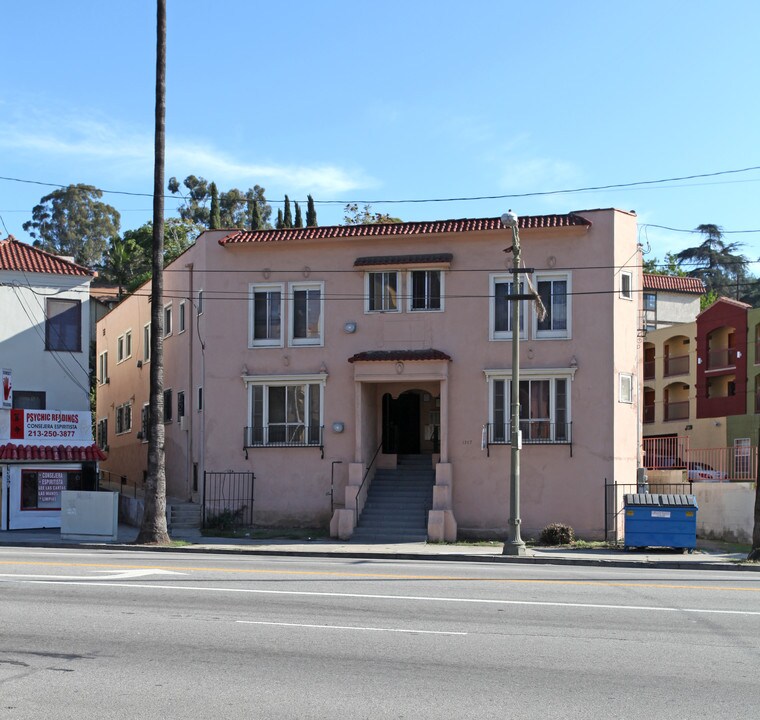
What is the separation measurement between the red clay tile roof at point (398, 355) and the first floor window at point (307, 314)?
169cm

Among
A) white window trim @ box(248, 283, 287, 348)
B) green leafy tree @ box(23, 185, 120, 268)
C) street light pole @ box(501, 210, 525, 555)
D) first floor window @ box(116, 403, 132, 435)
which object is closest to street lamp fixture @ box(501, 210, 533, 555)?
street light pole @ box(501, 210, 525, 555)

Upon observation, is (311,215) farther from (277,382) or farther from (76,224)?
(76,224)

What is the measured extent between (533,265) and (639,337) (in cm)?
440

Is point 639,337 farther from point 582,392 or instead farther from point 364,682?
point 364,682

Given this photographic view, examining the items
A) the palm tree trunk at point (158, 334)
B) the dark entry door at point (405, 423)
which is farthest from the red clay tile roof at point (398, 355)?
the palm tree trunk at point (158, 334)

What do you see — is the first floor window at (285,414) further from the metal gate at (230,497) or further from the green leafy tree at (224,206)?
the green leafy tree at (224,206)

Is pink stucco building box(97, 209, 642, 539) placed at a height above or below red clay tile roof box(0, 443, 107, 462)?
above

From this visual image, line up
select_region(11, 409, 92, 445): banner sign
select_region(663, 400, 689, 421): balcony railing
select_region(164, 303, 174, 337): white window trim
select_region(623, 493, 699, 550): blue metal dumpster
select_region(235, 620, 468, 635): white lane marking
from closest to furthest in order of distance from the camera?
select_region(235, 620, 468, 635): white lane marking < select_region(623, 493, 699, 550): blue metal dumpster < select_region(11, 409, 92, 445): banner sign < select_region(164, 303, 174, 337): white window trim < select_region(663, 400, 689, 421): balcony railing

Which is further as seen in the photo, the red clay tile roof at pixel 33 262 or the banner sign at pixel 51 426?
the red clay tile roof at pixel 33 262

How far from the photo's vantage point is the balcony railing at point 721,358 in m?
57.5

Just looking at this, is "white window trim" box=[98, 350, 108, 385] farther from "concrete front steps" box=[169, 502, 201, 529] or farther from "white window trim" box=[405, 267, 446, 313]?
"white window trim" box=[405, 267, 446, 313]

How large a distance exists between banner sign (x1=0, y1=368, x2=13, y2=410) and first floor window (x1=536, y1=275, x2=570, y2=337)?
16663mm

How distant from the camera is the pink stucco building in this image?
29875 millimetres

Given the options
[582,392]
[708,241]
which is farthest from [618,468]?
[708,241]
